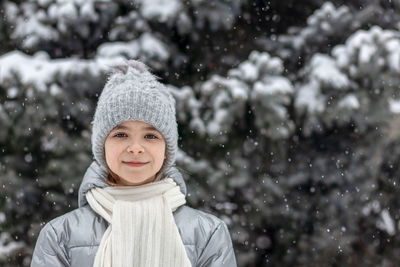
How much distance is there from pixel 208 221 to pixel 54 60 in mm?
3884

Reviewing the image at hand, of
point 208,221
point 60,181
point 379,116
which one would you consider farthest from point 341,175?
point 208,221

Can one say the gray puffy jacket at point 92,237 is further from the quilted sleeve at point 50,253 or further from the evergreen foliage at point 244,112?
the evergreen foliage at point 244,112

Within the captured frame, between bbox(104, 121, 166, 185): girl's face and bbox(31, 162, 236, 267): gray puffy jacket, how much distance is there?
99 millimetres

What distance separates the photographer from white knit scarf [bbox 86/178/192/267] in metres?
2.21

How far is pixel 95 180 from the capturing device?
234 centimetres

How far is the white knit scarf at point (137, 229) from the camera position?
2.21 m

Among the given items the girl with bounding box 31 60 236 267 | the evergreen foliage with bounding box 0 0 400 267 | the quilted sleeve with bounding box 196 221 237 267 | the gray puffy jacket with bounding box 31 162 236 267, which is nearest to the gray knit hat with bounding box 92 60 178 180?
the girl with bounding box 31 60 236 267

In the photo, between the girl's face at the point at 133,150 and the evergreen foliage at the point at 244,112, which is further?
the evergreen foliage at the point at 244,112

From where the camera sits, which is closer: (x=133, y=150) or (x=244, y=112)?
(x=133, y=150)

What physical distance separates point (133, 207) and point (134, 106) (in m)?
→ 0.35

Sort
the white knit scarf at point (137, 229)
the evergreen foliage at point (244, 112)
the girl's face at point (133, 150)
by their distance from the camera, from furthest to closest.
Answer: the evergreen foliage at point (244, 112)
the girl's face at point (133, 150)
the white knit scarf at point (137, 229)

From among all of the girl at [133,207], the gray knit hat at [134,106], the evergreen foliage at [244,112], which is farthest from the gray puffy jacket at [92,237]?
the evergreen foliage at [244,112]

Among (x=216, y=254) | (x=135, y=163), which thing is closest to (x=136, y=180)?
(x=135, y=163)

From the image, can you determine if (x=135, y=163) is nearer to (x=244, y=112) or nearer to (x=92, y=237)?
(x=92, y=237)
